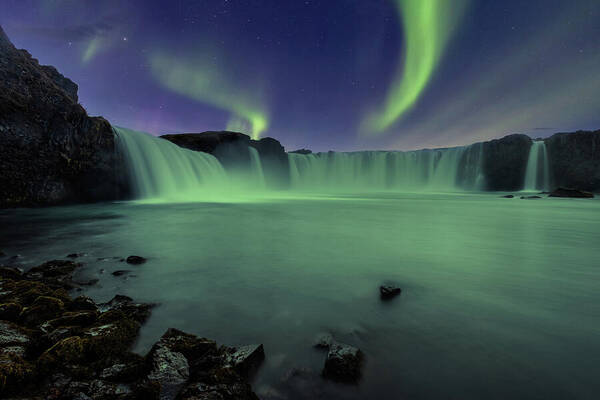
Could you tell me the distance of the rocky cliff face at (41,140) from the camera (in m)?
9.63

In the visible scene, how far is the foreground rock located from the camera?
1.39m

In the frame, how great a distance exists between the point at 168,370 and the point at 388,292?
91.0 inches

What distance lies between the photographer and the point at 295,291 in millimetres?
3164

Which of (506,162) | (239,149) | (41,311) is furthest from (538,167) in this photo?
(41,311)

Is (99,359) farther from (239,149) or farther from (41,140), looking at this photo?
(239,149)

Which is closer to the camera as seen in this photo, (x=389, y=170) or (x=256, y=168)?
(x=256, y=168)

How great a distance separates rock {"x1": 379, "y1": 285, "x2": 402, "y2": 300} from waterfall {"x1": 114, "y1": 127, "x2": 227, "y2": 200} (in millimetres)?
17311

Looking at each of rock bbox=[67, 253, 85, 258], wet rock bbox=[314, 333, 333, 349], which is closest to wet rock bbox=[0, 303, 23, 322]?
wet rock bbox=[314, 333, 333, 349]

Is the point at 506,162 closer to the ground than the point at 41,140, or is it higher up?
higher up

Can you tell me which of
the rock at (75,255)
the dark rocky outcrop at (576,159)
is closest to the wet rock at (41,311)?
the rock at (75,255)

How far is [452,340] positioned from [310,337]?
1190 mm

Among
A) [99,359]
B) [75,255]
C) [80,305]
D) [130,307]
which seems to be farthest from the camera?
[75,255]

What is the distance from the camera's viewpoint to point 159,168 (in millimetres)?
18406

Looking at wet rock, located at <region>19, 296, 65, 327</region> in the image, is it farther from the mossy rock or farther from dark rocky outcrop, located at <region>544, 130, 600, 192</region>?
dark rocky outcrop, located at <region>544, 130, 600, 192</region>
